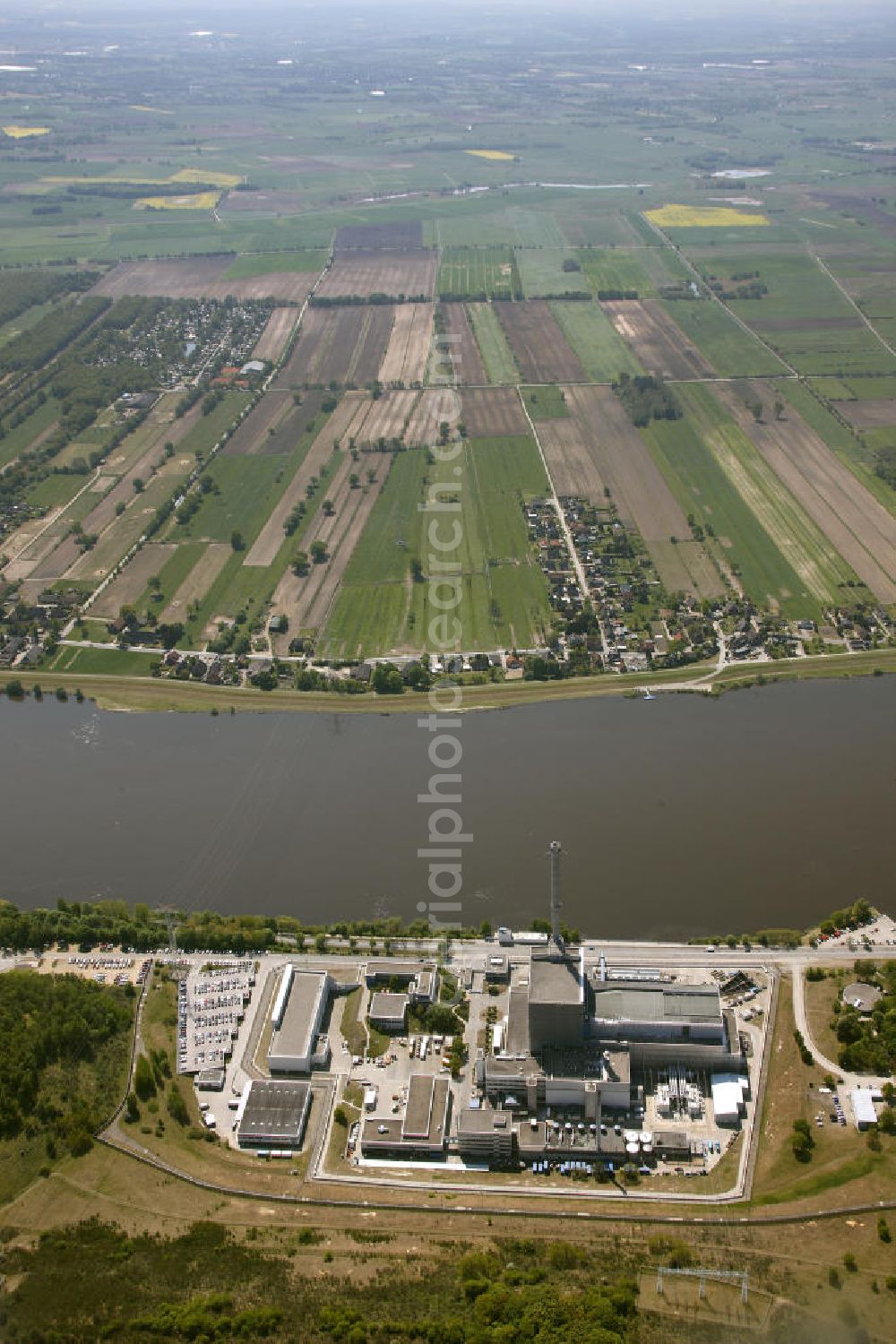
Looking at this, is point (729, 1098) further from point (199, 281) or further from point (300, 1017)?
point (199, 281)

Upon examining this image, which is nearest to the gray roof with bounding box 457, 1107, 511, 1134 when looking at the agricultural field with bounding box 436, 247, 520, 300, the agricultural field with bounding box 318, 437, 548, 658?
the agricultural field with bounding box 318, 437, 548, 658

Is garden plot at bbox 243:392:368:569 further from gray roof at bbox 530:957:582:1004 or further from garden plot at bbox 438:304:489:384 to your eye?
gray roof at bbox 530:957:582:1004

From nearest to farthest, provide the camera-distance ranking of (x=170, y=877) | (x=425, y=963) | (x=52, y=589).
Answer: (x=425, y=963), (x=170, y=877), (x=52, y=589)

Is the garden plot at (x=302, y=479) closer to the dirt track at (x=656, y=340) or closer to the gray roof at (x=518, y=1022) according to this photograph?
the dirt track at (x=656, y=340)

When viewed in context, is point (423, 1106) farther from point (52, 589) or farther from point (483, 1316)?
point (52, 589)

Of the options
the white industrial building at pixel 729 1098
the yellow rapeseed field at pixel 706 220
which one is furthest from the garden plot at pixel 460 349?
the white industrial building at pixel 729 1098

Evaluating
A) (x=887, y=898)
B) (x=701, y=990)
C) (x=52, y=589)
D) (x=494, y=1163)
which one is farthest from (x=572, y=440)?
(x=494, y=1163)
